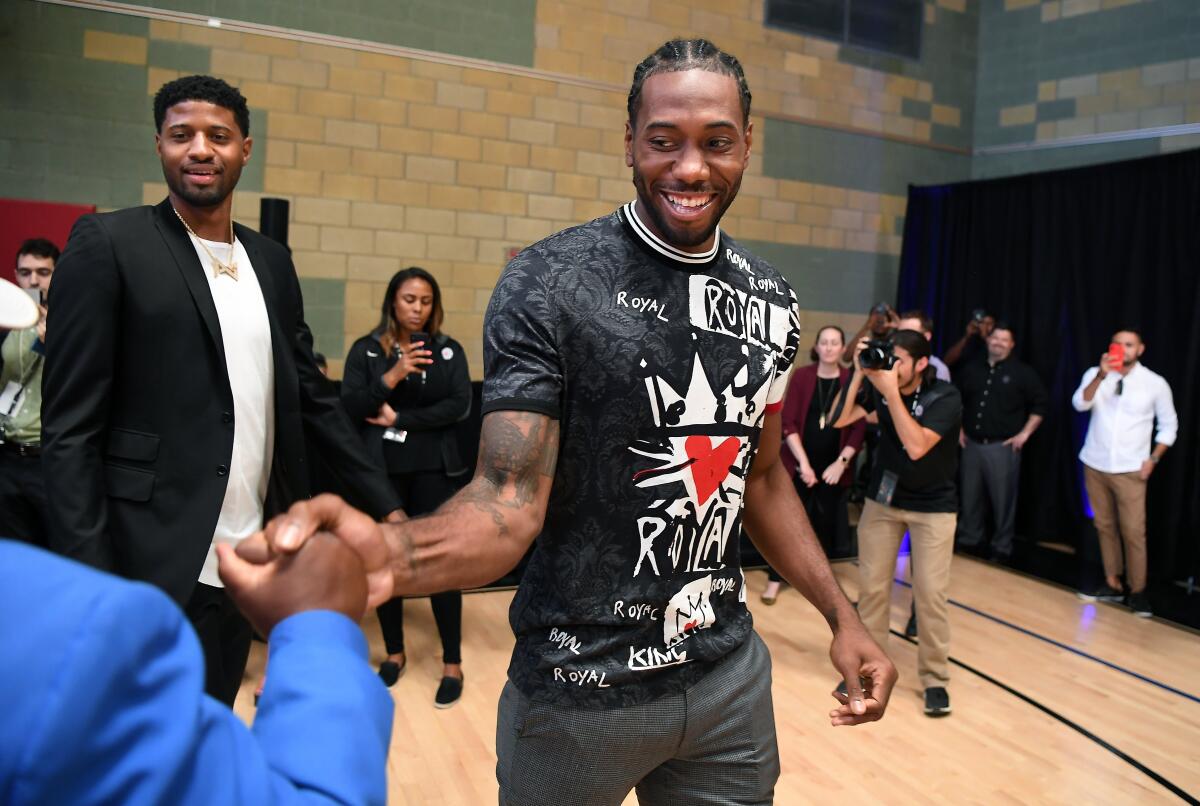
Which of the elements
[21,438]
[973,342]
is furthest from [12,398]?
[973,342]

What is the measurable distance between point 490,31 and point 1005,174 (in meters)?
5.23

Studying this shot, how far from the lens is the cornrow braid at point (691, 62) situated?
1.60 meters

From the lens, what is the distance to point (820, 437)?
612 centimetres

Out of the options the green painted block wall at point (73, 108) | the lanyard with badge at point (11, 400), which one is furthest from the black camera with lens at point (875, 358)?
the green painted block wall at point (73, 108)

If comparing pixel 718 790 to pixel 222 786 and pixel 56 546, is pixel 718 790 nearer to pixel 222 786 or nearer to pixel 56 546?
pixel 222 786

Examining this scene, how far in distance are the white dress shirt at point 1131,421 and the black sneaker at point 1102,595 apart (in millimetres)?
806

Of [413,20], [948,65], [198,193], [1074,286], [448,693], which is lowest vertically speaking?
[448,693]

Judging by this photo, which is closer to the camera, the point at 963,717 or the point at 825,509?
the point at 963,717

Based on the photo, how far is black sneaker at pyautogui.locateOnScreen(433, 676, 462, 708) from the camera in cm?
412

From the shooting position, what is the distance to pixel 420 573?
3.95ft

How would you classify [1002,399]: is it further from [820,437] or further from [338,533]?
[338,533]

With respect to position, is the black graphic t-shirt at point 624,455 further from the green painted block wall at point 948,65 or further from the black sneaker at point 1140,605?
the green painted block wall at point 948,65

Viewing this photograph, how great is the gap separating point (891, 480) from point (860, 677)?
2.91m

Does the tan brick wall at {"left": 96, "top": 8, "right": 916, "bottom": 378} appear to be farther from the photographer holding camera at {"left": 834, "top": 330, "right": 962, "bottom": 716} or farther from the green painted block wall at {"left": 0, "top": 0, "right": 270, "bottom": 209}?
the photographer holding camera at {"left": 834, "top": 330, "right": 962, "bottom": 716}
